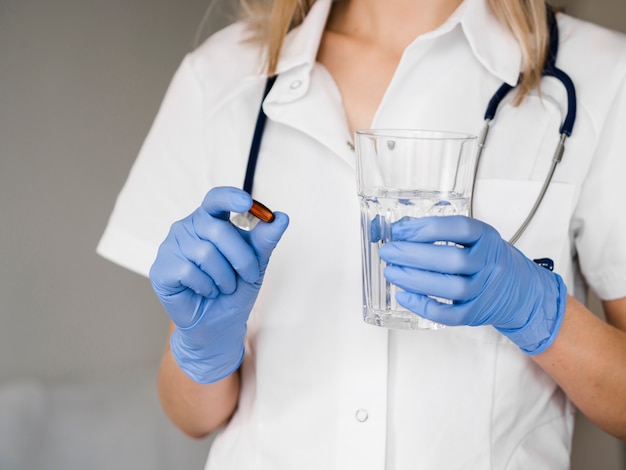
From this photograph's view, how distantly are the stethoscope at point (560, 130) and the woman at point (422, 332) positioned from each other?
2 centimetres

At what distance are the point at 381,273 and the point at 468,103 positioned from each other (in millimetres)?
367

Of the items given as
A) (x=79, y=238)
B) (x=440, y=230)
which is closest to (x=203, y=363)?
(x=440, y=230)

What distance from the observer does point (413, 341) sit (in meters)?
1.12

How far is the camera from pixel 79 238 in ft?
6.72

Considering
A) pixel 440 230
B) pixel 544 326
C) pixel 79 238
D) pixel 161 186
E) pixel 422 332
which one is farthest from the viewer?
pixel 79 238

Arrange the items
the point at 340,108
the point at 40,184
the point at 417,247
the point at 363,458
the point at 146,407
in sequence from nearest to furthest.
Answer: the point at 417,247, the point at 363,458, the point at 340,108, the point at 40,184, the point at 146,407

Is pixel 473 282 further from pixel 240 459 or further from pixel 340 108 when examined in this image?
pixel 240 459

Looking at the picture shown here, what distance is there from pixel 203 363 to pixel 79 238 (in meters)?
1.06

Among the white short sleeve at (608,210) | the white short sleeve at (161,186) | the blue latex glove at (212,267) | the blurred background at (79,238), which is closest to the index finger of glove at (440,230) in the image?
the blue latex glove at (212,267)

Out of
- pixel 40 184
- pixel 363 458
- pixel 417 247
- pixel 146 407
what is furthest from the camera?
pixel 146 407

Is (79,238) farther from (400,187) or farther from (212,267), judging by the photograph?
(400,187)

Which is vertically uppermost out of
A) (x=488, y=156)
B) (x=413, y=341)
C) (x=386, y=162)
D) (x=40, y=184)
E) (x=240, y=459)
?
(x=40, y=184)

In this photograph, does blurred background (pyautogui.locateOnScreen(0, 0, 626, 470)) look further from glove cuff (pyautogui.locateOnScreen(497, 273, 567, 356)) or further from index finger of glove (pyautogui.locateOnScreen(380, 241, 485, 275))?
index finger of glove (pyautogui.locateOnScreen(380, 241, 485, 275))

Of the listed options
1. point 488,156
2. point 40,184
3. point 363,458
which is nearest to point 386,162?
point 488,156
